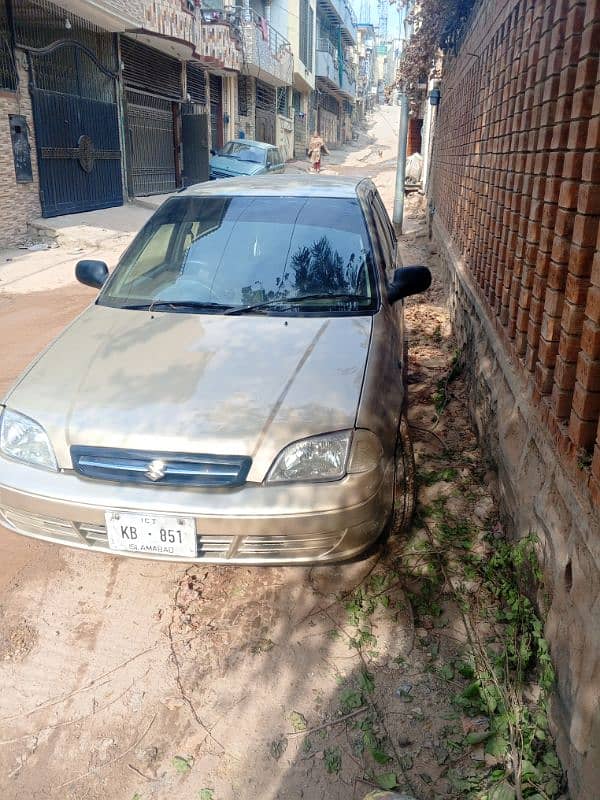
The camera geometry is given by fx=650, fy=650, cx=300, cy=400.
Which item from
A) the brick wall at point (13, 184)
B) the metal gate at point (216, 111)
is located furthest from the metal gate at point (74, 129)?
A: the metal gate at point (216, 111)

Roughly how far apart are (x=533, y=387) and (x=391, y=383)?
0.64 metres

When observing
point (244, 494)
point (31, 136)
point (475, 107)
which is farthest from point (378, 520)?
point (31, 136)

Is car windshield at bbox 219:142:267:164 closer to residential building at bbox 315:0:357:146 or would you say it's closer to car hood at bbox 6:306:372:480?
car hood at bbox 6:306:372:480

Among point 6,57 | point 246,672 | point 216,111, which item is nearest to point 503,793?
point 246,672

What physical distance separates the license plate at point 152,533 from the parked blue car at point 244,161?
1665cm

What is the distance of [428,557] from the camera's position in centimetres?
311

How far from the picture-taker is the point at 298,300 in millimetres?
3449

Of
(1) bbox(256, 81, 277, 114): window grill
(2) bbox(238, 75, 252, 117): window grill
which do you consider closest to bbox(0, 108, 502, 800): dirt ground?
(2) bbox(238, 75, 252, 117): window grill

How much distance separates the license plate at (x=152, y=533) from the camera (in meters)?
2.46

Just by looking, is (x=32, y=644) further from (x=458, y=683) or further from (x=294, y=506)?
(x=458, y=683)

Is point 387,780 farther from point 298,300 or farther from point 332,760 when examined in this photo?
point 298,300

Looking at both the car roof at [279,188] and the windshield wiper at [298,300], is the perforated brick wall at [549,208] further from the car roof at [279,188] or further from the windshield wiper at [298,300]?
the car roof at [279,188]

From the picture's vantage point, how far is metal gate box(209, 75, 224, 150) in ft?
80.1

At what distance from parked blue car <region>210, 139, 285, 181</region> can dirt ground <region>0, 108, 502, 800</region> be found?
1640cm
